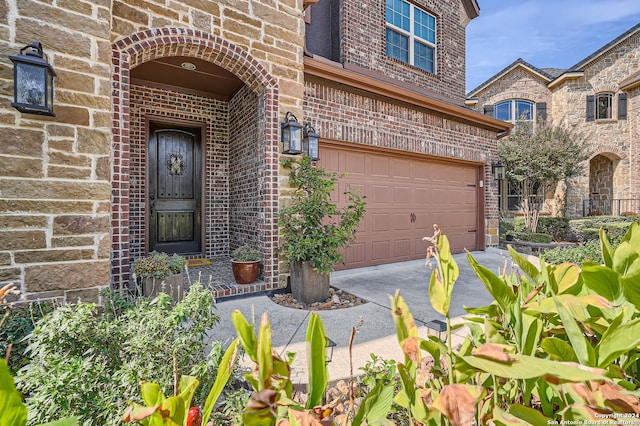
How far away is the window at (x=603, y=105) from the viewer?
12664 millimetres

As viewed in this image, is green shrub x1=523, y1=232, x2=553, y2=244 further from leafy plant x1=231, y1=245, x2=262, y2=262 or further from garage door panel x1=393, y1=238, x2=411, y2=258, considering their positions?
leafy plant x1=231, y1=245, x2=262, y2=262

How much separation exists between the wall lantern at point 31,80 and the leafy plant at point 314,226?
7.65 ft

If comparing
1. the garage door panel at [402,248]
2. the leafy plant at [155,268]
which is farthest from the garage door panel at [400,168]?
the leafy plant at [155,268]

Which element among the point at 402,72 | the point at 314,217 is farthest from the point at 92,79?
the point at 402,72

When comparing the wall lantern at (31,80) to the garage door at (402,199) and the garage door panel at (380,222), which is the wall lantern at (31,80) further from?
the garage door panel at (380,222)

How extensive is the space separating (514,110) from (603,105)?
3098mm

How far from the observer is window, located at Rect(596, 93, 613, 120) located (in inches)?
499

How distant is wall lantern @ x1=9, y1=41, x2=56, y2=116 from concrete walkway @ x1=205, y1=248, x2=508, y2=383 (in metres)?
2.22

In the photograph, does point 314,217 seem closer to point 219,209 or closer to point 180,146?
point 219,209

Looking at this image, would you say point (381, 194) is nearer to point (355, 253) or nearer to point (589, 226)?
point (355, 253)

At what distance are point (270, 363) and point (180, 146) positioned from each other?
5.78 m

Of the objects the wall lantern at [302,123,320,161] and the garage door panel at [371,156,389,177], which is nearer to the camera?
the wall lantern at [302,123,320,161]

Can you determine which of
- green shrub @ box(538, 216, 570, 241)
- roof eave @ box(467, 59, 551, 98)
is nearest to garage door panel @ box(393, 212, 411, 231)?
green shrub @ box(538, 216, 570, 241)

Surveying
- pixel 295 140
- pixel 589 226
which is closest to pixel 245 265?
pixel 295 140
